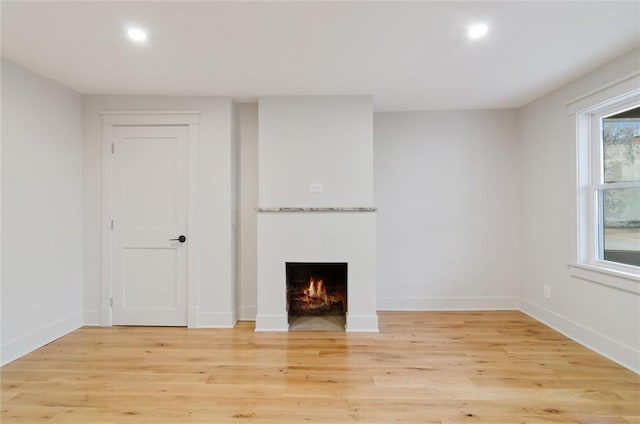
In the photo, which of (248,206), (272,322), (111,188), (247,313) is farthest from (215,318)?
(111,188)

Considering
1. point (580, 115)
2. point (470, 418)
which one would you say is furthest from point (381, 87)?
point (470, 418)

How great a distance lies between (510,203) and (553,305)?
48.2 inches

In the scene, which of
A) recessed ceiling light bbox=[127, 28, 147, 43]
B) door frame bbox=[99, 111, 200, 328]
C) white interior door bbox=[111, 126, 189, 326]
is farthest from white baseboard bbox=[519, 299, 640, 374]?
recessed ceiling light bbox=[127, 28, 147, 43]

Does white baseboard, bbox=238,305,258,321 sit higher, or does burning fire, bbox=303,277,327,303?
burning fire, bbox=303,277,327,303

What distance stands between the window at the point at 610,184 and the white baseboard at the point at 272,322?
2909mm

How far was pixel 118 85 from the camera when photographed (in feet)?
9.82

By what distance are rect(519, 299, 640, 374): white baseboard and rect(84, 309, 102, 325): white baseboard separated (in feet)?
15.6

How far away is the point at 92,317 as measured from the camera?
3311mm

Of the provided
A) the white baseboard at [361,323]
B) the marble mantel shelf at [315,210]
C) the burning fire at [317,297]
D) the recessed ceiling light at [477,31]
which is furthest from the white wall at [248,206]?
the recessed ceiling light at [477,31]

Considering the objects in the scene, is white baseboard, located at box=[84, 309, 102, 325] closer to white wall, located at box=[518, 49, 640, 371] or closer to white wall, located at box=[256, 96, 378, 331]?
white wall, located at box=[256, 96, 378, 331]

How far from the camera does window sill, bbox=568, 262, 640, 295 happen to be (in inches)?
93.1

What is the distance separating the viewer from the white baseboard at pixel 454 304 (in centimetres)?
379

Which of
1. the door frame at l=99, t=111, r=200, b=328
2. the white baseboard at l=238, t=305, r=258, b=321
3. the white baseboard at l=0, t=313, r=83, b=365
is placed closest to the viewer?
the white baseboard at l=0, t=313, r=83, b=365

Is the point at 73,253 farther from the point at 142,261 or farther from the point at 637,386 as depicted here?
the point at 637,386
